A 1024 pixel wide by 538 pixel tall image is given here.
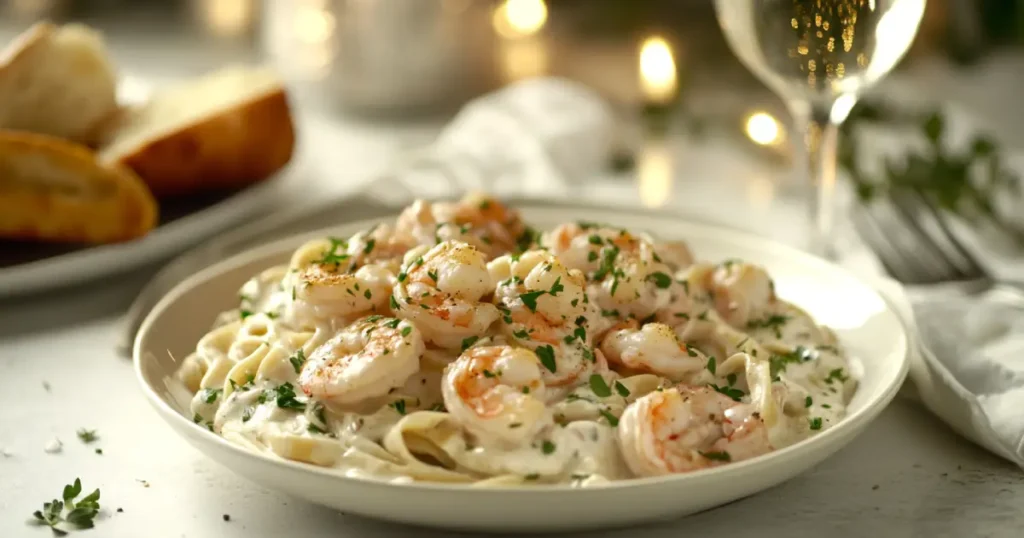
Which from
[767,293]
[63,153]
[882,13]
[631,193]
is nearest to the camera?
[767,293]

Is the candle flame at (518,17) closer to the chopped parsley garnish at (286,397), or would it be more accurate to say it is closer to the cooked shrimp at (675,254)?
the cooked shrimp at (675,254)

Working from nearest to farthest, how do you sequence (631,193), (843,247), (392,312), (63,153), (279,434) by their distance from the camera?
(279,434) → (392,312) → (63,153) → (843,247) → (631,193)

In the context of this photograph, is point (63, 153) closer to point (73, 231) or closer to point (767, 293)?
point (73, 231)

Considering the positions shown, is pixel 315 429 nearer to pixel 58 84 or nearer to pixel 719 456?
pixel 719 456

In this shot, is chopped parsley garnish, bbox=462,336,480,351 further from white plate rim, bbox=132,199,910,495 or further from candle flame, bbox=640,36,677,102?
candle flame, bbox=640,36,677,102

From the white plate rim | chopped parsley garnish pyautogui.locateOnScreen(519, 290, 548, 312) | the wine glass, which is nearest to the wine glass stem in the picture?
the wine glass


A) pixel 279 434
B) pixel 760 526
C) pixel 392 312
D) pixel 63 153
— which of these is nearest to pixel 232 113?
pixel 63 153

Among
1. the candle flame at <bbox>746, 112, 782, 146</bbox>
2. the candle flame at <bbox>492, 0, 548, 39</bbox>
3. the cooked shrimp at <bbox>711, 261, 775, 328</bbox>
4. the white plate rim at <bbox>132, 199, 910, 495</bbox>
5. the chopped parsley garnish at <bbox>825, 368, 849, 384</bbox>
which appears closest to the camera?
the white plate rim at <bbox>132, 199, 910, 495</bbox>
